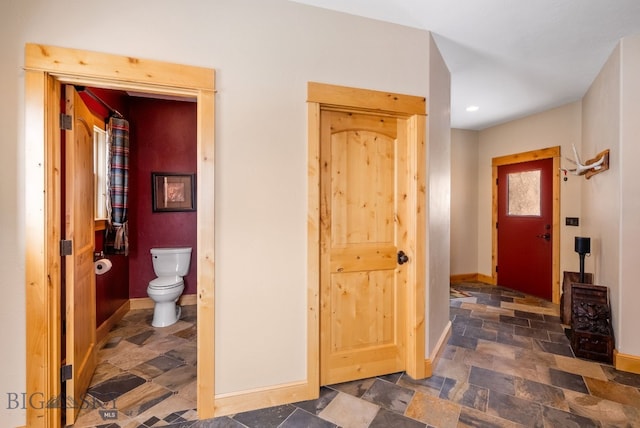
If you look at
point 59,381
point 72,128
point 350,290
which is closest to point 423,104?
point 350,290

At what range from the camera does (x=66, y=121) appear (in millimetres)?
1799

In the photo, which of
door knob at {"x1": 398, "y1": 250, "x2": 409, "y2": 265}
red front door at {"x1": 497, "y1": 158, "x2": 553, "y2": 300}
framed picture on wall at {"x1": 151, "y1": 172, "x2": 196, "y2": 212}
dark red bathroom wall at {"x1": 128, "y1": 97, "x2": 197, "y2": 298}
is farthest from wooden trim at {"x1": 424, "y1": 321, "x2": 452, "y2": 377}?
framed picture on wall at {"x1": 151, "y1": 172, "x2": 196, "y2": 212}

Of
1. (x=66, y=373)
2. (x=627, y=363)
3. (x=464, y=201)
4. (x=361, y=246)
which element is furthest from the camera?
(x=464, y=201)

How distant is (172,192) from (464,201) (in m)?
Result: 4.83

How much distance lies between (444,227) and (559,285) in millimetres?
2722

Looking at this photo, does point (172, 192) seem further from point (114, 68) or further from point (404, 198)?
point (404, 198)

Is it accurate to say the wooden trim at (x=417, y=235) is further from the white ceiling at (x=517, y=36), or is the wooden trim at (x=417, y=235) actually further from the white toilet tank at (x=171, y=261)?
the white toilet tank at (x=171, y=261)

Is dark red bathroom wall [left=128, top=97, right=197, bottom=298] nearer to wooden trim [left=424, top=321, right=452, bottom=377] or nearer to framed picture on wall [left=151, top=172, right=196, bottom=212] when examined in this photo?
framed picture on wall [left=151, top=172, right=196, bottom=212]

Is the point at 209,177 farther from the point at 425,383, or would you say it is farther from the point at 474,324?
the point at 474,324

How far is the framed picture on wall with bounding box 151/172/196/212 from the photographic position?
391 cm

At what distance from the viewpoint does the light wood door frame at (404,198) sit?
2057mm

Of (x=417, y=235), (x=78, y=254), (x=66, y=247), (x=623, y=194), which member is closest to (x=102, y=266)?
(x=78, y=254)

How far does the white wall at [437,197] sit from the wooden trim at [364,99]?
0.17 meters

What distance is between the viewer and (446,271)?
2941 millimetres
